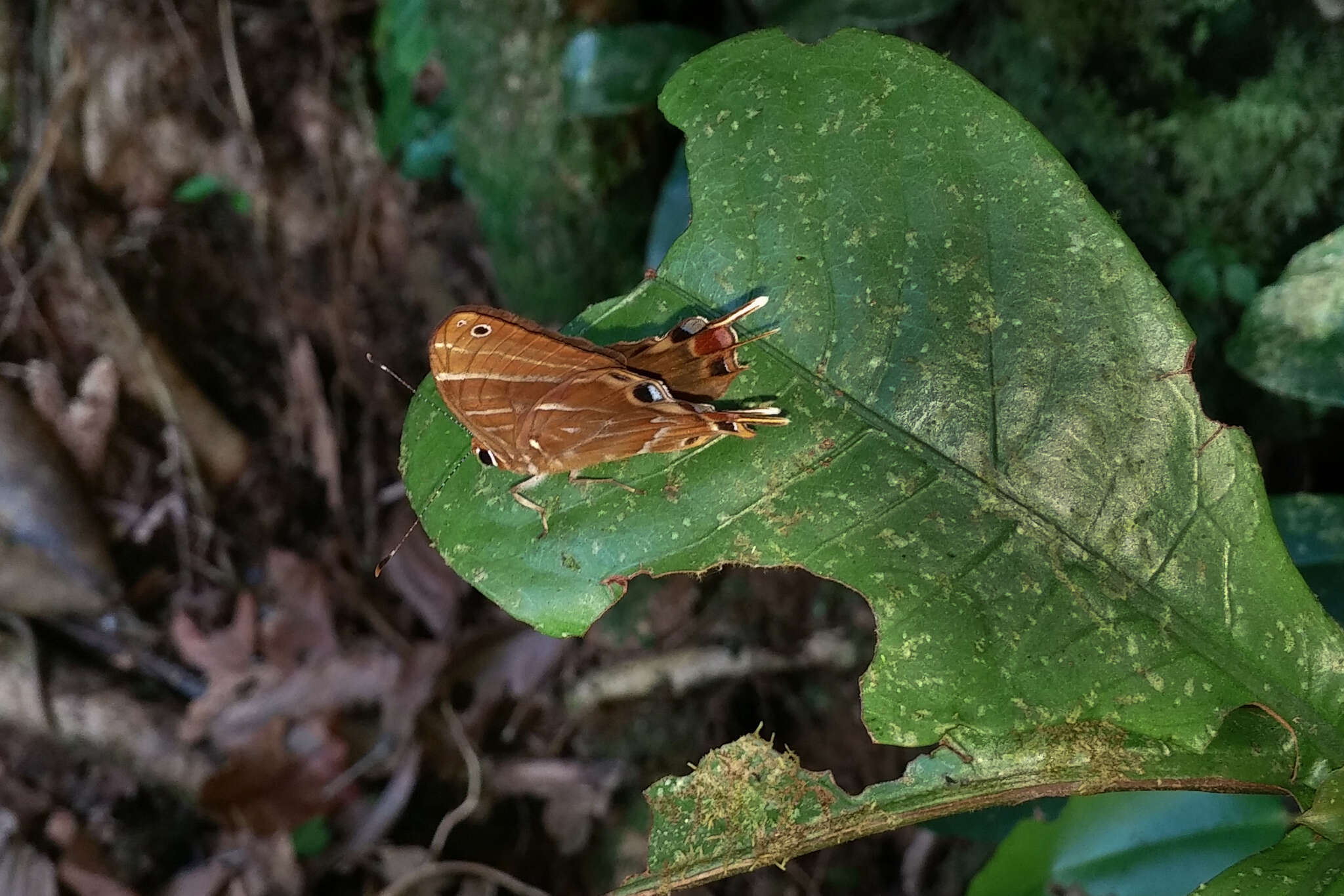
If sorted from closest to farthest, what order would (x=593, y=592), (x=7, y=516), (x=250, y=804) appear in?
(x=593, y=592) → (x=250, y=804) → (x=7, y=516)

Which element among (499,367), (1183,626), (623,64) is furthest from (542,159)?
(1183,626)

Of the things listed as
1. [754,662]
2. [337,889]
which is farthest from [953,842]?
[337,889]

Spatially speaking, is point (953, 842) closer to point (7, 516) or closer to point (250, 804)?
point (250, 804)

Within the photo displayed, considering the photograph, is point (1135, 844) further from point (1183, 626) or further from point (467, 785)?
point (467, 785)

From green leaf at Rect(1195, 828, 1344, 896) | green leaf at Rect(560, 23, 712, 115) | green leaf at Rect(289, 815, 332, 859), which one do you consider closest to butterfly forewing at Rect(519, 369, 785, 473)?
green leaf at Rect(1195, 828, 1344, 896)

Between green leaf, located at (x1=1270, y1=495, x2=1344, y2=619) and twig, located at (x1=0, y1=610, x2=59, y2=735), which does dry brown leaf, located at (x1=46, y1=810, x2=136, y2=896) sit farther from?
green leaf, located at (x1=1270, y1=495, x2=1344, y2=619)

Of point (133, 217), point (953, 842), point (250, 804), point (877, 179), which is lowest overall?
point (250, 804)
